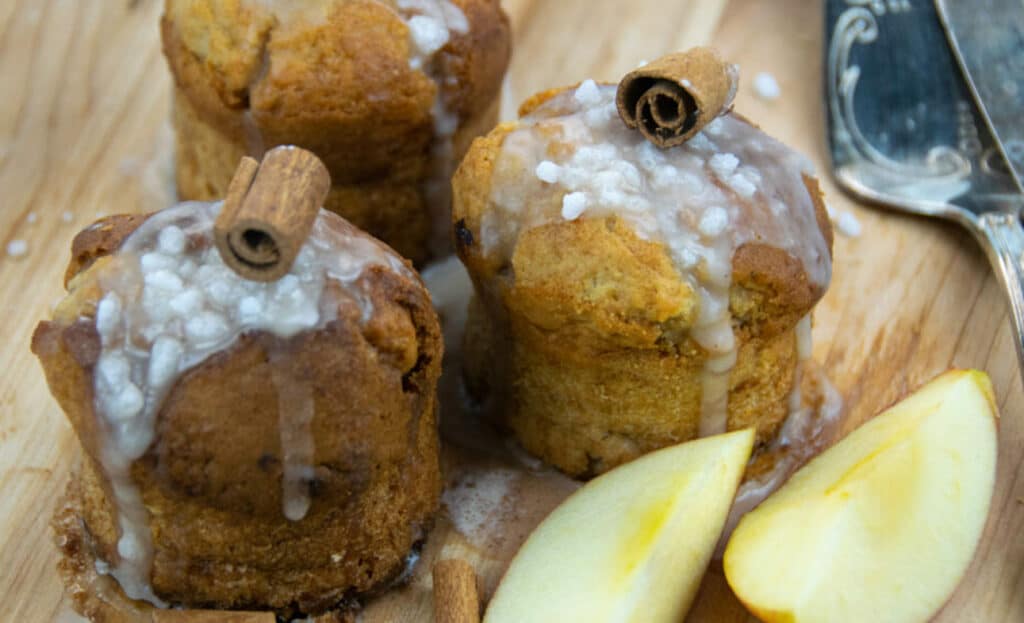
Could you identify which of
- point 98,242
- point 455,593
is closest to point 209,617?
point 455,593

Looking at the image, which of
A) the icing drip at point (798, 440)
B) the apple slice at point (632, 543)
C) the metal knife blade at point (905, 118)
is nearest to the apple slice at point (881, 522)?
the apple slice at point (632, 543)

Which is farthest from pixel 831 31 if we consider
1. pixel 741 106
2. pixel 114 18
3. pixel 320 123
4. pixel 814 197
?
pixel 114 18

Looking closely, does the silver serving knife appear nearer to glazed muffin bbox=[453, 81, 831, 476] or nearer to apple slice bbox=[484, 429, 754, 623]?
glazed muffin bbox=[453, 81, 831, 476]

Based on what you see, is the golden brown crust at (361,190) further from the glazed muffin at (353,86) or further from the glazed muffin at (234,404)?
the glazed muffin at (234,404)

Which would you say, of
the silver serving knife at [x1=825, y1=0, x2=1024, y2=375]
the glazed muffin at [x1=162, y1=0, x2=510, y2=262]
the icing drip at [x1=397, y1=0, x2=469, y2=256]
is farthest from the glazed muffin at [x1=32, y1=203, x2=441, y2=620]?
the silver serving knife at [x1=825, y1=0, x2=1024, y2=375]

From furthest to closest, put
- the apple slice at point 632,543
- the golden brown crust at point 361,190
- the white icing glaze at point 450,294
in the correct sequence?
the white icing glaze at point 450,294 < the golden brown crust at point 361,190 < the apple slice at point 632,543
